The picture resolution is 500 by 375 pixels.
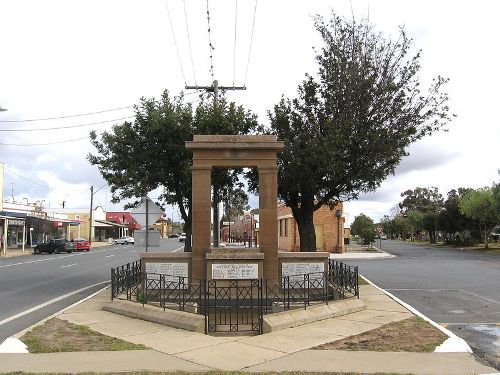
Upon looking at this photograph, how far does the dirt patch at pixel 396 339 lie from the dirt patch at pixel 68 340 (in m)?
3.38

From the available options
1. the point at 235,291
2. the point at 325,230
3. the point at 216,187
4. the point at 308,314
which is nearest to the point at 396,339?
the point at 308,314

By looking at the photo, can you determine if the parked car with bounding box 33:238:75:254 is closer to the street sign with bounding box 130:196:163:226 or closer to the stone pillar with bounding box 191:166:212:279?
the street sign with bounding box 130:196:163:226

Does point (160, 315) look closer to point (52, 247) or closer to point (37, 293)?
point (37, 293)

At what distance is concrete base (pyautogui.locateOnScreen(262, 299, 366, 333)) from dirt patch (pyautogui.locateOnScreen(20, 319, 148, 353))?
268cm

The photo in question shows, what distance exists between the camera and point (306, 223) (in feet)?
64.4

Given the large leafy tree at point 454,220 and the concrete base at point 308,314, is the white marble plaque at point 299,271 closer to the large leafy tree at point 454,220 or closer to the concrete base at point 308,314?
the concrete base at point 308,314

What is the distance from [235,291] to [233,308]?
125 cm

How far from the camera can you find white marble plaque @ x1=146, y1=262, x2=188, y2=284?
14352 mm

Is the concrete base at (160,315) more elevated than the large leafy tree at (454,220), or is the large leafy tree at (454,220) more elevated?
the large leafy tree at (454,220)

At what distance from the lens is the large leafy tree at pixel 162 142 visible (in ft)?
60.1

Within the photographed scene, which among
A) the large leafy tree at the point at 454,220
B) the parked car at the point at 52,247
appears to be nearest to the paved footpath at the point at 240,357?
the parked car at the point at 52,247

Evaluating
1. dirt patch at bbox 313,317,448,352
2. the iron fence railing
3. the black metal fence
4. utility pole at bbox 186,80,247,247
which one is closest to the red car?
utility pole at bbox 186,80,247,247

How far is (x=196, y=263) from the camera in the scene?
46.3 ft

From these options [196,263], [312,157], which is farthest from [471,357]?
[312,157]
